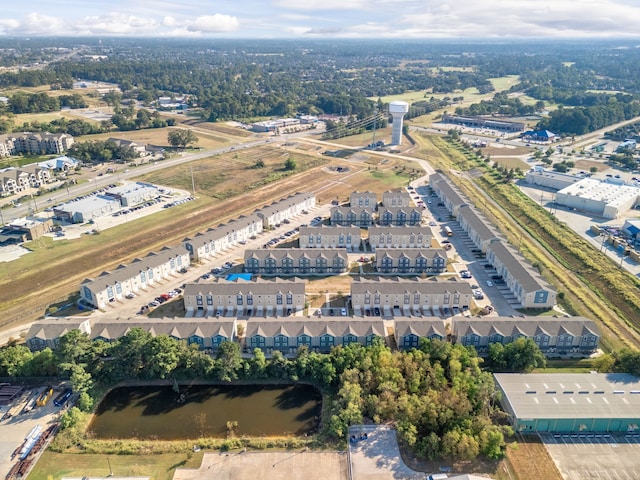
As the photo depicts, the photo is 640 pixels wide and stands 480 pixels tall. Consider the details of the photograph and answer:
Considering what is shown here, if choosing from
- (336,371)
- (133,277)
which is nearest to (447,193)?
(336,371)

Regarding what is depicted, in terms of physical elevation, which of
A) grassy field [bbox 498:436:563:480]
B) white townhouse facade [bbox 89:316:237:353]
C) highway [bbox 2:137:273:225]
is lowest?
grassy field [bbox 498:436:563:480]

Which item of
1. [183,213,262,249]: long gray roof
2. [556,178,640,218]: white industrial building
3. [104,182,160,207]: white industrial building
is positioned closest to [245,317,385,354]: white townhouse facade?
[183,213,262,249]: long gray roof

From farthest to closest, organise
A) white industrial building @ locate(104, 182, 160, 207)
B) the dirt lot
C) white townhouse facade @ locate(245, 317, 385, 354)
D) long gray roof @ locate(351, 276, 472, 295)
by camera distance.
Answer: white industrial building @ locate(104, 182, 160, 207), the dirt lot, long gray roof @ locate(351, 276, 472, 295), white townhouse facade @ locate(245, 317, 385, 354)

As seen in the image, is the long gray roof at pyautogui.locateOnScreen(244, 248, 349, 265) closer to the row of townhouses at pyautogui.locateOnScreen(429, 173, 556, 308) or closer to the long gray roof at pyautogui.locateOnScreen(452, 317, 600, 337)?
the long gray roof at pyautogui.locateOnScreen(452, 317, 600, 337)

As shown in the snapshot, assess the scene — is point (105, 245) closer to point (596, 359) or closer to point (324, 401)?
point (324, 401)

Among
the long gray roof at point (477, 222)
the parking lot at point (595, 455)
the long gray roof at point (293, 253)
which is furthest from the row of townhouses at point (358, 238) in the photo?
the parking lot at point (595, 455)

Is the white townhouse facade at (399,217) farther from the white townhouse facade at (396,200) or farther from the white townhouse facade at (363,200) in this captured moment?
the white townhouse facade at (396,200)

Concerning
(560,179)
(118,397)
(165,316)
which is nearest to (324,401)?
(118,397)

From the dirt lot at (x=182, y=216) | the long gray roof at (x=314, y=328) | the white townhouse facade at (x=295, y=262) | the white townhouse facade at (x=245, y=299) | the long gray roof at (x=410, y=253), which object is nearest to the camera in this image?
the long gray roof at (x=314, y=328)
